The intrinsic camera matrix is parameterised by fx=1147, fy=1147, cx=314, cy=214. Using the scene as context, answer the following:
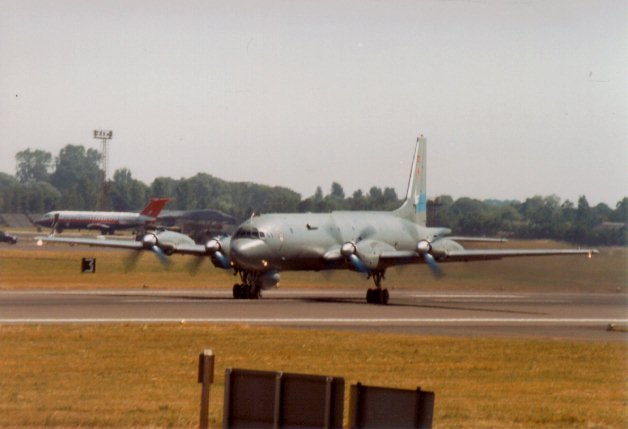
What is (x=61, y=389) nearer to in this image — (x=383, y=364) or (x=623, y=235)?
(x=383, y=364)

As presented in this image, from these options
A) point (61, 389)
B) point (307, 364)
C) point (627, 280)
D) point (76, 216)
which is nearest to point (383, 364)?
point (307, 364)

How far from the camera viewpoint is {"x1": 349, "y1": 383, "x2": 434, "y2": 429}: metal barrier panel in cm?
1108

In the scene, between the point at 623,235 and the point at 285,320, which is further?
the point at 623,235

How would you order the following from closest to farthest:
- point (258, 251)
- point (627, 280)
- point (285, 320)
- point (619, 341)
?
point (619, 341), point (285, 320), point (258, 251), point (627, 280)

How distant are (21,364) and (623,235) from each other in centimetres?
4222

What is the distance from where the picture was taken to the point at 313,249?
166 feet

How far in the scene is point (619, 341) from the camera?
32.0 meters

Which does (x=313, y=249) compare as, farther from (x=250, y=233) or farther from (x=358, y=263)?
(x=250, y=233)

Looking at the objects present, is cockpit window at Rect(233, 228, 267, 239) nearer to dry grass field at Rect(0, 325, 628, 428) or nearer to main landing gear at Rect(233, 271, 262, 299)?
main landing gear at Rect(233, 271, 262, 299)

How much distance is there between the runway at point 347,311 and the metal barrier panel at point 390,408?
22.1m

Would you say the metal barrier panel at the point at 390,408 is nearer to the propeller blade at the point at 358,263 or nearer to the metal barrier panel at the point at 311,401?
the metal barrier panel at the point at 311,401

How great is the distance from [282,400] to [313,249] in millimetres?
39237

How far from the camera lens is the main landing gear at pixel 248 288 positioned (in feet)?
165

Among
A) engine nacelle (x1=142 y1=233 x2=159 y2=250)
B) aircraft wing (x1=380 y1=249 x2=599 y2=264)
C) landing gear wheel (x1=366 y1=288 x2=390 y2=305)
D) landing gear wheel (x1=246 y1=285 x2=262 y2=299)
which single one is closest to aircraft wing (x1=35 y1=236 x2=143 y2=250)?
engine nacelle (x1=142 y1=233 x2=159 y2=250)
